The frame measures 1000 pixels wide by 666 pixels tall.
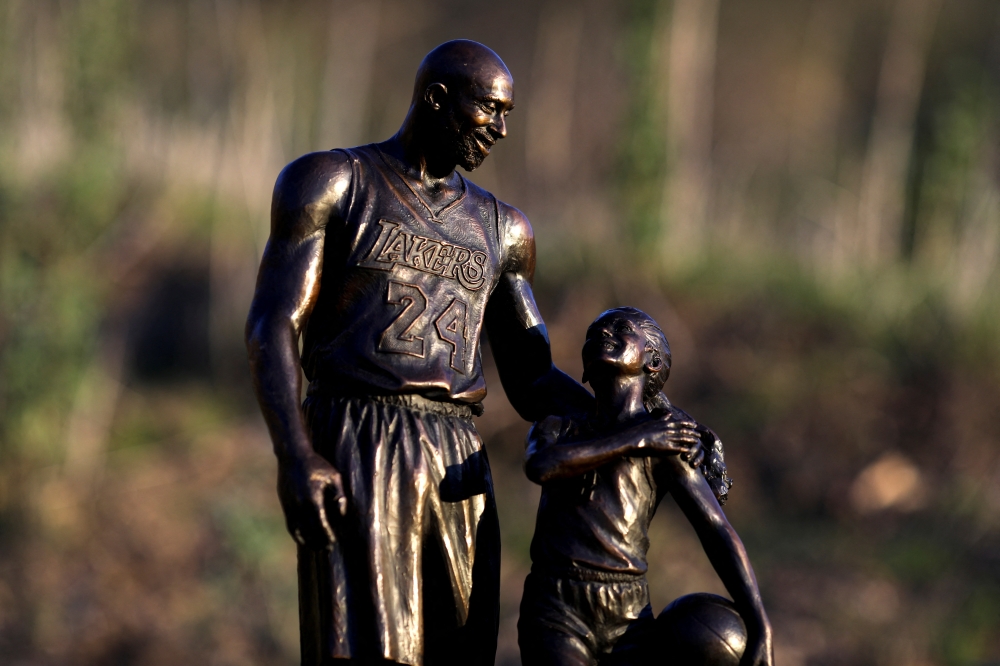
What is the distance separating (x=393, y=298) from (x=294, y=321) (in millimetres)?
308

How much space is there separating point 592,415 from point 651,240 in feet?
27.3

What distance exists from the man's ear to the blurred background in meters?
5.30

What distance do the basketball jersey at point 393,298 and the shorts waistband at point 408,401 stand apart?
22 mm

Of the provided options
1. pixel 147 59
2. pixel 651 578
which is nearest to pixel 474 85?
pixel 651 578

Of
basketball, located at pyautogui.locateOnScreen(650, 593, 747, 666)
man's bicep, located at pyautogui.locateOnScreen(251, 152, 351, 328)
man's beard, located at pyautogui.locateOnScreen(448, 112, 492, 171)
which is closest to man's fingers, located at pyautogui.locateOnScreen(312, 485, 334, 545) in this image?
man's bicep, located at pyautogui.locateOnScreen(251, 152, 351, 328)

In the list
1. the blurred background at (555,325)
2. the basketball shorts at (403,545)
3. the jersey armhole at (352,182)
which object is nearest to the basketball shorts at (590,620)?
the basketball shorts at (403,545)

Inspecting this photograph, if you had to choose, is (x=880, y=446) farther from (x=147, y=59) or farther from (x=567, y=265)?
(x=147, y=59)

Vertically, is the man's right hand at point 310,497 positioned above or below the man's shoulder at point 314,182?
below

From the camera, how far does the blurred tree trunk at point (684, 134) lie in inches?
472

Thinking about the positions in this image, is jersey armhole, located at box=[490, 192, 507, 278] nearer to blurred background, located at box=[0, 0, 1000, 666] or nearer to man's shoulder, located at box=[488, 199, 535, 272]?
man's shoulder, located at box=[488, 199, 535, 272]

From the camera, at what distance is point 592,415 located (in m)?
3.50

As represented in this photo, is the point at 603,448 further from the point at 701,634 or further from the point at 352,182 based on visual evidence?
the point at 352,182

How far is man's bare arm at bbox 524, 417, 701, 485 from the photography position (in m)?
3.29

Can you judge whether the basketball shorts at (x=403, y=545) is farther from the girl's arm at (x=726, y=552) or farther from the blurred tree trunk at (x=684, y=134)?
the blurred tree trunk at (x=684, y=134)
